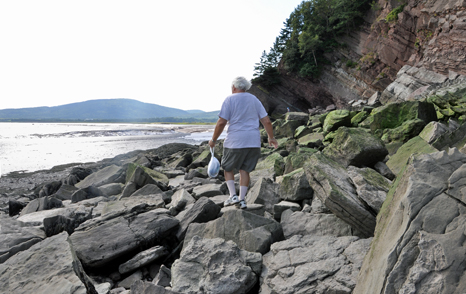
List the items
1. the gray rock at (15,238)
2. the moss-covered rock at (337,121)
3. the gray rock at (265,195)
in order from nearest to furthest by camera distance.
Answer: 1. the gray rock at (15,238)
2. the gray rock at (265,195)
3. the moss-covered rock at (337,121)

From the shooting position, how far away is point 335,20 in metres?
46.3

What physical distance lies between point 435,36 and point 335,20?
786 inches

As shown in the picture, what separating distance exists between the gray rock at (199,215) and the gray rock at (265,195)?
2.46 ft

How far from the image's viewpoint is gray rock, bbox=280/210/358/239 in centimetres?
384

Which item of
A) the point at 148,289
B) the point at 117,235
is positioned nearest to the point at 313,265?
the point at 148,289

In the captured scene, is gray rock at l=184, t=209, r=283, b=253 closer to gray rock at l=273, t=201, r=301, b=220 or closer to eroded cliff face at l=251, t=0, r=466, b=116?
gray rock at l=273, t=201, r=301, b=220

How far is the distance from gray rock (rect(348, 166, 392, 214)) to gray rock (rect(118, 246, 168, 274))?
2.91m

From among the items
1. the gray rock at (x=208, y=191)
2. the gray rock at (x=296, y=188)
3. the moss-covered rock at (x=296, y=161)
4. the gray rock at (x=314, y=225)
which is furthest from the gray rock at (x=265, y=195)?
the moss-covered rock at (x=296, y=161)

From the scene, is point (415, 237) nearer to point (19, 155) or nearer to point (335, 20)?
point (19, 155)

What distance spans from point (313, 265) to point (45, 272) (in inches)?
120

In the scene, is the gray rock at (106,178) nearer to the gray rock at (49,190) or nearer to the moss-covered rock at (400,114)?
the gray rock at (49,190)

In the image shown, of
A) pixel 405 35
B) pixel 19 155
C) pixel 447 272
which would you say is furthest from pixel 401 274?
pixel 405 35

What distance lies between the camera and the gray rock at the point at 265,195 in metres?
5.17

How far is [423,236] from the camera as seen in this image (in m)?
2.08
